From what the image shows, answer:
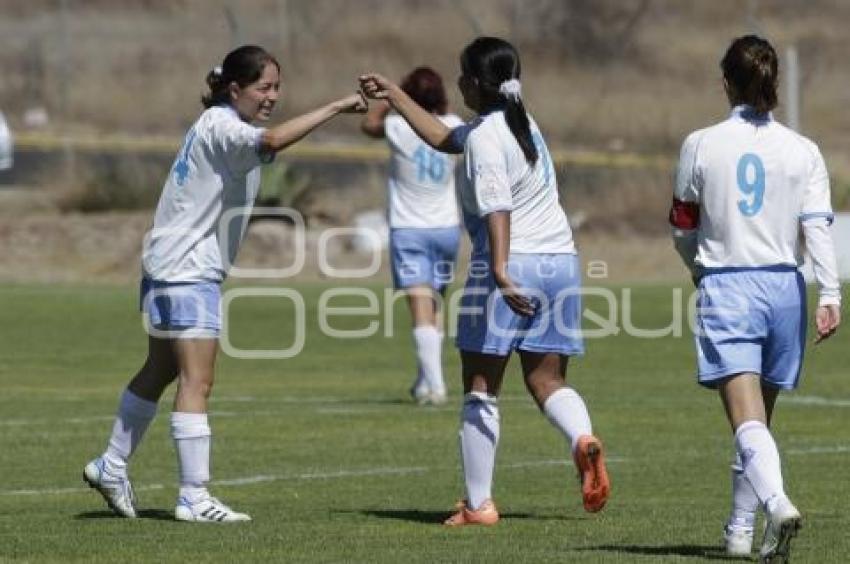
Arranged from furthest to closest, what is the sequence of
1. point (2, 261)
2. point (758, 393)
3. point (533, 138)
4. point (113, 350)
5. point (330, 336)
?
point (2, 261)
point (330, 336)
point (113, 350)
point (533, 138)
point (758, 393)

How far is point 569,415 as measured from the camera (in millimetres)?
10906

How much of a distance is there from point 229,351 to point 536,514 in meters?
11.6

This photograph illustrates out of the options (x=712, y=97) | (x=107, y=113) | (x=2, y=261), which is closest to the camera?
(x=2, y=261)

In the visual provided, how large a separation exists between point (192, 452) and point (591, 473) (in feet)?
5.81

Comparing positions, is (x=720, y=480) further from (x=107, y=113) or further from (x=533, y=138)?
(x=107, y=113)

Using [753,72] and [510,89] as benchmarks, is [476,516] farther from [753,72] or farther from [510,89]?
[753,72]

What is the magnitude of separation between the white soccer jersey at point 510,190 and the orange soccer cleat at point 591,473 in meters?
0.86

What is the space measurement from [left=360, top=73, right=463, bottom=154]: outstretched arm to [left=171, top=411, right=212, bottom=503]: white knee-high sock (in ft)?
5.25

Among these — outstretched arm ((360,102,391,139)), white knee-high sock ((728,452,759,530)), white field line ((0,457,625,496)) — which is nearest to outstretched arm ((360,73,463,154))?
white knee-high sock ((728,452,759,530))

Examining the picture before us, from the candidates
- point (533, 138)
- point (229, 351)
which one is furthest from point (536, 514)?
point (229, 351)

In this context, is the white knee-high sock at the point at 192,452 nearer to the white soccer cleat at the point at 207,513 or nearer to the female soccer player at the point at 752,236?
the white soccer cleat at the point at 207,513

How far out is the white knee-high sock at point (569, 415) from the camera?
428 inches

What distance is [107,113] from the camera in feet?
160

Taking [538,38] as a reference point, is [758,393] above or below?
below
